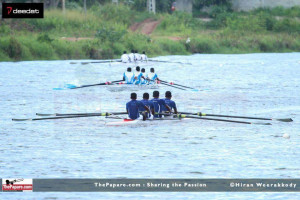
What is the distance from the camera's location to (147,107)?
2130 centimetres

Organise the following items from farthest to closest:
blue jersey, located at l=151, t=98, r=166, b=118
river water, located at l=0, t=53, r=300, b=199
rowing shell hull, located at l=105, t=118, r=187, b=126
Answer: blue jersey, located at l=151, t=98, r=166, b=118 → rowing shell hull, located at l=105, t=118, r=187, b=126 → river water, located at l=0, t=53, r=300, b=199

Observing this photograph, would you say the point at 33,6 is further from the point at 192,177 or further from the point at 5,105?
the point at 192,177

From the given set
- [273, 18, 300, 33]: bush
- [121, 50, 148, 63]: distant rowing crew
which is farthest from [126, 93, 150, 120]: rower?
[273, 18, 300, 33]: bush

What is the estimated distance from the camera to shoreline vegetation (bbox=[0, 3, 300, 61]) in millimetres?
56438

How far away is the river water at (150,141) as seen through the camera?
15.5 m

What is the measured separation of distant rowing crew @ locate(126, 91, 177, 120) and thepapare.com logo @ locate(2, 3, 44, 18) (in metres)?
41.8

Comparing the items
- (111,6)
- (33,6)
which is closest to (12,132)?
(33,6)

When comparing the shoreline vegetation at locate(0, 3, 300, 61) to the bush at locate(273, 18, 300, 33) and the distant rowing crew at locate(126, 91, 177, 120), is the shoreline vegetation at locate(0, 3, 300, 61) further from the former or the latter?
the distant rowing crew at locate(126, 91, 177, 120)

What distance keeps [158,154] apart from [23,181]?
4926mm

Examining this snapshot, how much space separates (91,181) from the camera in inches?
575

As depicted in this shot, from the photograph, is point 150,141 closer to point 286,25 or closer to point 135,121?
point 135,121

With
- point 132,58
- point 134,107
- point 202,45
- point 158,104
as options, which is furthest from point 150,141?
point 202,45

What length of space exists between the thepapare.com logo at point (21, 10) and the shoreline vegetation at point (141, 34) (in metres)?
0.86

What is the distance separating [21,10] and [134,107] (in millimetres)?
45747
